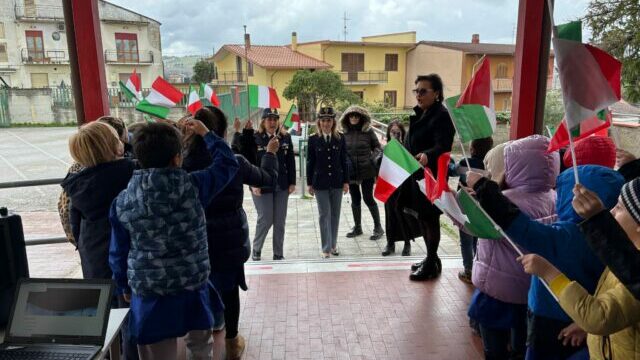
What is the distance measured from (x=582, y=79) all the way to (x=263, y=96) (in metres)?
3.75

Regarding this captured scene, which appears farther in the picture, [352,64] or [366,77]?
[352,64]

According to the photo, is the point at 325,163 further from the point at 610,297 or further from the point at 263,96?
the point at 610,297

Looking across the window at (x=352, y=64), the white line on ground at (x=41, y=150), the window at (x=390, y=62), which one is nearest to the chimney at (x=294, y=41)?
the window at (x=352, y=64)

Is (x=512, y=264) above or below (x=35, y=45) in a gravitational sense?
below

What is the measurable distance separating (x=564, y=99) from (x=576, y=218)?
0.48m

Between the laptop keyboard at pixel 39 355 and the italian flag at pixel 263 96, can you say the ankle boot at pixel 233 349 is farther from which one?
the italian flag at pixel 263 96

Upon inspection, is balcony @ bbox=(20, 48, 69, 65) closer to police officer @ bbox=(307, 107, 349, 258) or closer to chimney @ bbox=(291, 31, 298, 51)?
chimney @ bbox=(291, 31, 298, 51)

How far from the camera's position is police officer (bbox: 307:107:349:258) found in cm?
475

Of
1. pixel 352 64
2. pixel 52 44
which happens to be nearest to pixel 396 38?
pixel 352 64

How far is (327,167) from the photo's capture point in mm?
4742

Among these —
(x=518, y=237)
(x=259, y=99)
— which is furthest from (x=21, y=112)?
(x=518, y=237)

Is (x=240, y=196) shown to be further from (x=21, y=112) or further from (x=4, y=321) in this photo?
(x=21, y=112)

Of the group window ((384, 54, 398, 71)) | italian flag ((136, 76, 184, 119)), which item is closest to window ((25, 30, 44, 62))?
italian flag ((136, 76, 184, 119))

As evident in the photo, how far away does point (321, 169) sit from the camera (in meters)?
4.75
